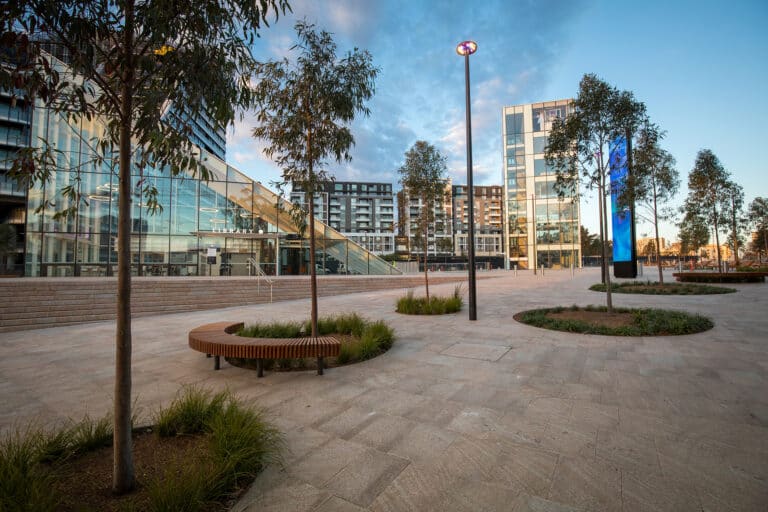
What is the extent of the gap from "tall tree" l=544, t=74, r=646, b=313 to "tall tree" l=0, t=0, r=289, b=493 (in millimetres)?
9176

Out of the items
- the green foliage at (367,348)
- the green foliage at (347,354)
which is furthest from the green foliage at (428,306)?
the green foliage at (347,354)

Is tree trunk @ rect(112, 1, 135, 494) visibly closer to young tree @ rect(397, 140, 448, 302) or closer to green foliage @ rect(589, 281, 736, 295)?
young tree @ rect(397, 140, 448, 302)

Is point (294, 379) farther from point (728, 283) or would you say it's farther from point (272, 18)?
point (728, 283)

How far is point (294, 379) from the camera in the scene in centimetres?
486

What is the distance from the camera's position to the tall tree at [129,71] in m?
2.17

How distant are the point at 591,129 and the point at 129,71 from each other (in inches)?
417

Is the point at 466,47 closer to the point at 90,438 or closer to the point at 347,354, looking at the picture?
the point at 347,354

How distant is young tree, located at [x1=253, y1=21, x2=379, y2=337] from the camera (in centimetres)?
609

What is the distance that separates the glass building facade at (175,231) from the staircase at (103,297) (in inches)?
276

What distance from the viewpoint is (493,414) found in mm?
3580

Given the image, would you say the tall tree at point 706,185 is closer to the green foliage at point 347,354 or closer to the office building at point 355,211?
the green foliage at point 347,354

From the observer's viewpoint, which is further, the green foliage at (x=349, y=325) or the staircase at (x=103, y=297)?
the staircase at (x=103, y=297)

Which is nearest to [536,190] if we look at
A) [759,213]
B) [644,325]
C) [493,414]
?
[759,213]

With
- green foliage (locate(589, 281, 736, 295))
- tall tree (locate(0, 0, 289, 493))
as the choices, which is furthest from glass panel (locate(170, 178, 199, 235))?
green foliage (locate(589, 281, 736, 295))
